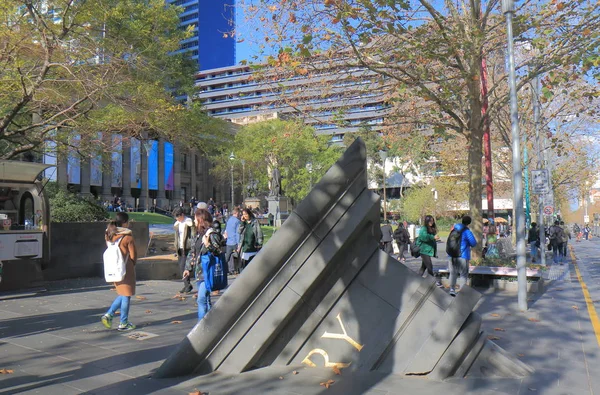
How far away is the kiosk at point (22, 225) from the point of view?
1041 centimetres

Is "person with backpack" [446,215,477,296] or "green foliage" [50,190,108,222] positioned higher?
"green foliage" [50,190,108,222]

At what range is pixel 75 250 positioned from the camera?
13453 millimetres

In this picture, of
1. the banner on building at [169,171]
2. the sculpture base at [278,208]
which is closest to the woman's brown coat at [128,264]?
the sculpture base at [278,208]

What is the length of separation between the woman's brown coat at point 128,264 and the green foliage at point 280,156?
38.4m

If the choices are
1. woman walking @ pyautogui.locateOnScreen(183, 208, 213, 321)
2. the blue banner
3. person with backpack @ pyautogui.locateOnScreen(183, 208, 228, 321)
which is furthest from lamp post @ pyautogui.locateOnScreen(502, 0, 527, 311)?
the blue banner

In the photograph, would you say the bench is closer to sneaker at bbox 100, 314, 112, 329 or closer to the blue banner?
sneaker at bbox 100, 314, 112, 329

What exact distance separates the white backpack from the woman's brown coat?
78mm

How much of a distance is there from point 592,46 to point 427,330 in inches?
352

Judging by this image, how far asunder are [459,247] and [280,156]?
130ft

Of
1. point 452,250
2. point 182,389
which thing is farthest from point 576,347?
point 182,389

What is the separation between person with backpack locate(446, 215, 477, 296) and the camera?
968cm

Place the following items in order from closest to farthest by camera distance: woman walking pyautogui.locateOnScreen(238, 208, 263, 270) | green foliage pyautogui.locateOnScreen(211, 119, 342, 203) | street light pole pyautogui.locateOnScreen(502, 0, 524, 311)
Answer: street light pole pyautogui.locateOnScreen(502, 0, 524, 311)
woman walking pyautogui.locateOnScreen(238, 208, 263, 270)
green foliage pyautogui.locateOnScreen(211, 119, 342, 203)

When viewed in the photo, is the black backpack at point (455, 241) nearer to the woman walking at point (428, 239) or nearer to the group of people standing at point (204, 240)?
the woman walking at point (428, 239)

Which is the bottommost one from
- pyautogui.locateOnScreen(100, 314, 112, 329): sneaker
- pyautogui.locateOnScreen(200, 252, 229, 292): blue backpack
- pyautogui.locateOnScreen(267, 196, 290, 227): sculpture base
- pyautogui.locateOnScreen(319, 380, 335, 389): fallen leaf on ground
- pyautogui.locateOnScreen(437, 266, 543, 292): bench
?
pyautogui.locateOnScreen(437, 266, 543, 292): bench
